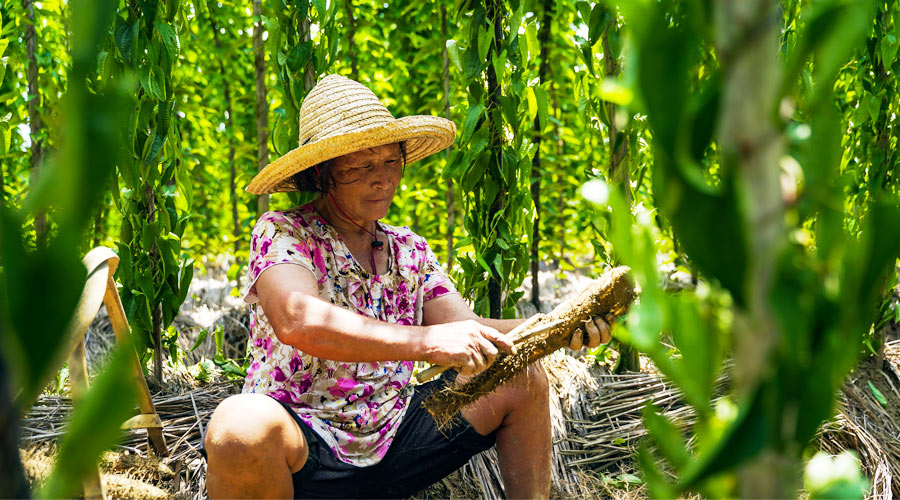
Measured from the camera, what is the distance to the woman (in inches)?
58.1

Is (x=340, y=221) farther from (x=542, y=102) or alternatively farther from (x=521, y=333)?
(x=542, y=102)

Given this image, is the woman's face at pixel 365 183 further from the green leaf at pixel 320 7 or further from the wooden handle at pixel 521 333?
the green leaf at pixel 320 7

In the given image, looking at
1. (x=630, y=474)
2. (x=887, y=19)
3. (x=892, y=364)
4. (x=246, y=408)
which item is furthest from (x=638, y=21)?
(x=892, y=364)

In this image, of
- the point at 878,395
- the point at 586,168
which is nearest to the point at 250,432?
the point at 586,168

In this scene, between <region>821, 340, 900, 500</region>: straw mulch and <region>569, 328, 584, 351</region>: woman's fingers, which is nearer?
<region>569, 328, 584, 351</region>: woman's fingers

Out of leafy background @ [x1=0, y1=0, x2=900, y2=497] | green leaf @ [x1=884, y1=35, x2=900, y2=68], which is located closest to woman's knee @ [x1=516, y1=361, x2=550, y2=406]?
leafy background @ [x1=0, y1=0, x2=900, y2=497]

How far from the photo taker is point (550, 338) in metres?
1.59

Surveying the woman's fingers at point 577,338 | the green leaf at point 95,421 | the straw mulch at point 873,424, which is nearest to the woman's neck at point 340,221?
the woman's fingers at point 577,338

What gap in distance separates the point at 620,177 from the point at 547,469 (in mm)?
991

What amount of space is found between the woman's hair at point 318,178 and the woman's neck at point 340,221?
34mm

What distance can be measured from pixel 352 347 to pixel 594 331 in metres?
0.50

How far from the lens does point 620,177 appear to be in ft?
7.78

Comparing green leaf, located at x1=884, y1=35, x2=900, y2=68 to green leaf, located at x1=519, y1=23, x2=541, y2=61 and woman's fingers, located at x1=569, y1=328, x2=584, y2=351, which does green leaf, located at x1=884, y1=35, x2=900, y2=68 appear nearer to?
green leaf, located at x1=519, y1=23, x2=541, y2=61

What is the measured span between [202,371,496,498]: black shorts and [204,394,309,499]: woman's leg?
12cm
